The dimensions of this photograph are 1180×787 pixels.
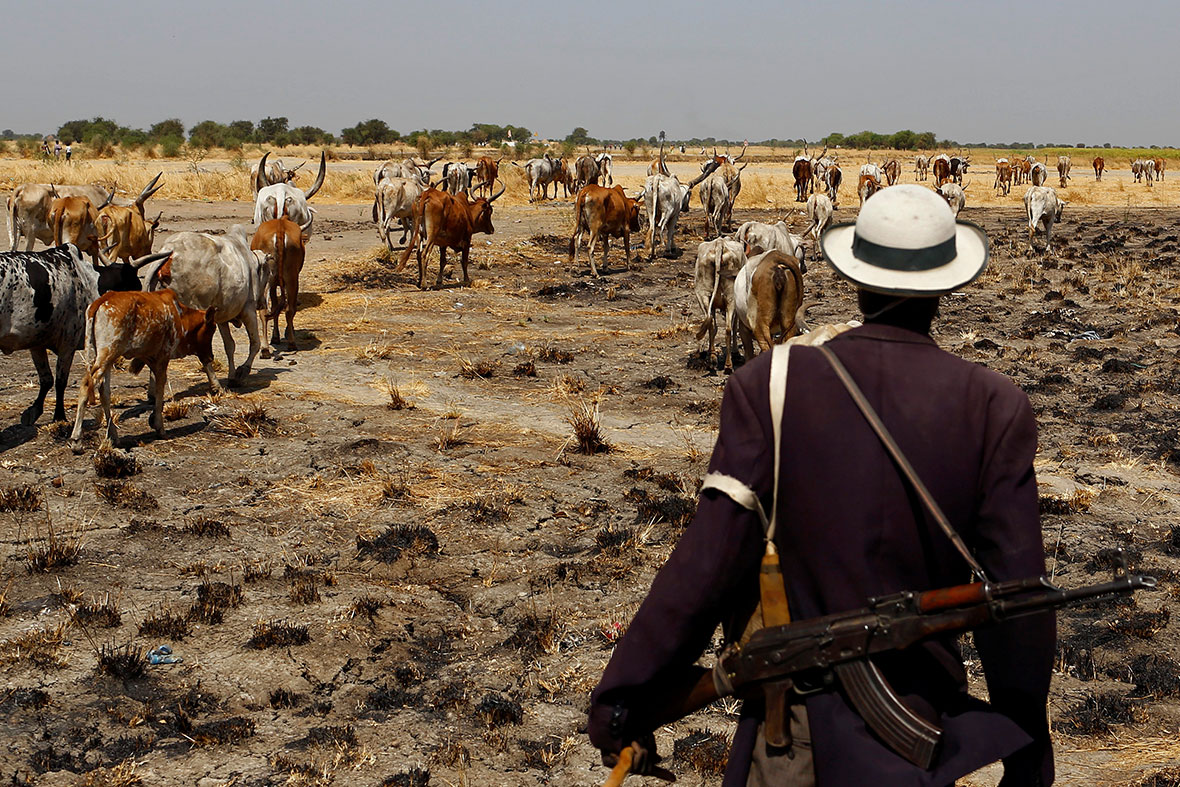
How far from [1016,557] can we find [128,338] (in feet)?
27.3

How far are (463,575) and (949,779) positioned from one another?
16.6 feet

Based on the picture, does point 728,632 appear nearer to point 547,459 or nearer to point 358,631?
point 358,631

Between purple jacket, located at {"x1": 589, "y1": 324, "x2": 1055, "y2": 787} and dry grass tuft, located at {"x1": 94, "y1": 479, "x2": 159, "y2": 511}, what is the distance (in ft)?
21.4

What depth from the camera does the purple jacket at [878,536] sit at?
219 centimetres

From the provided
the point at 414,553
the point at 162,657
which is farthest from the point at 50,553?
the point at 414,553

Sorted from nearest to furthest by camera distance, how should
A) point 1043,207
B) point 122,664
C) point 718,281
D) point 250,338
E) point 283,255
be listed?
point 122,664 → point 250,338 → point 718,281 → point 283,255 → point 1043,207

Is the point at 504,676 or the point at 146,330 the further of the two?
the point at 146,330

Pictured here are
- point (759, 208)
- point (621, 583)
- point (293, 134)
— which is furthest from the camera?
point (293, 134)

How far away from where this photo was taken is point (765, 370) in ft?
7.25

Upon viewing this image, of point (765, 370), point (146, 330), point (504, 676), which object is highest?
point (765, 370)

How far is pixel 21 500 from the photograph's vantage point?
25.1ft

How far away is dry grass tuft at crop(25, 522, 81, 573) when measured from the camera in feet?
21.8

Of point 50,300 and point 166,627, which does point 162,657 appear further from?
point 50,300

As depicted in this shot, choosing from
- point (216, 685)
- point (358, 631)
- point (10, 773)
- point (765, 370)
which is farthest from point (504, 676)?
point (765, 370)
